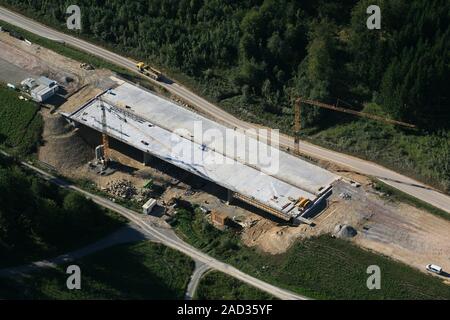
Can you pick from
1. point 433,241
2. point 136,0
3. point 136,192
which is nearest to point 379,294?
point 433,241

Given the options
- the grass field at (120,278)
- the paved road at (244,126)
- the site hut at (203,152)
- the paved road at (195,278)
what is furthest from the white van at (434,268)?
the grass field at (120,278)

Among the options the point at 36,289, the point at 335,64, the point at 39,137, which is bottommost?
the point at 36,289

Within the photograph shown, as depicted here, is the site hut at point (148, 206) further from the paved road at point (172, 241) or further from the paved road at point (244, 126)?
the paved road at point (244, 126)

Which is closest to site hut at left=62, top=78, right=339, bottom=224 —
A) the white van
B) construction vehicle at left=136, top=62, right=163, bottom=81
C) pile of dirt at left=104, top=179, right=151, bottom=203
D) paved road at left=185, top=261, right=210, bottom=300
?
construction vehicle at left=136, top=62, right=163, bottom=81

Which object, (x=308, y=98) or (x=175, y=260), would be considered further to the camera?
(x=308, y=98)

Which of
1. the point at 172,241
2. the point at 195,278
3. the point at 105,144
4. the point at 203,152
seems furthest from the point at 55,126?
the point at 195,278

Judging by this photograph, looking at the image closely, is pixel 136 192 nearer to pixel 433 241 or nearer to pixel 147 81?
pixel 147 81
